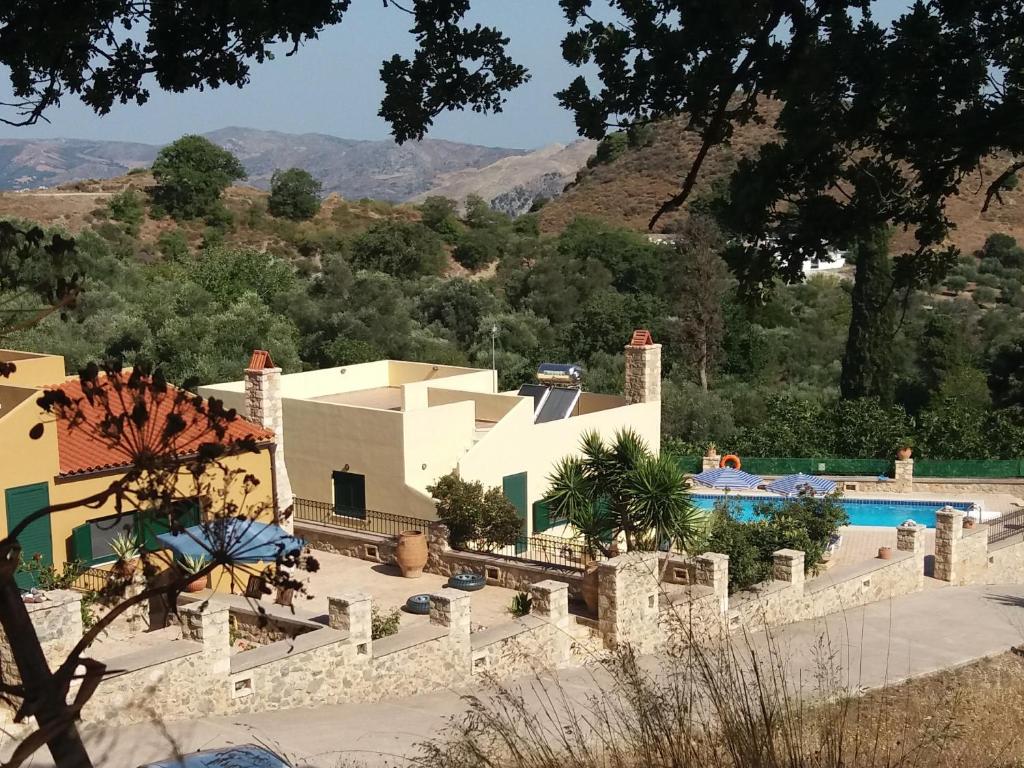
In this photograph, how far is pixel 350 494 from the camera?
866 inches

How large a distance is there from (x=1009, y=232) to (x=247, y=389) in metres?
62.8

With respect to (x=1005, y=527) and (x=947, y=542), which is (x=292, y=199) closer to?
(x=1005, y=527)

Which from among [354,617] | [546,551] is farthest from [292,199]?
[354,617]

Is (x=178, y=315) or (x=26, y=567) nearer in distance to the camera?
(x=26, y=567)

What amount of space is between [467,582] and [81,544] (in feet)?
18.5

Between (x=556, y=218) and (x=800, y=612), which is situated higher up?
(x=556, y=218)

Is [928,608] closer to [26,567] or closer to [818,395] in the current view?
[26,567]

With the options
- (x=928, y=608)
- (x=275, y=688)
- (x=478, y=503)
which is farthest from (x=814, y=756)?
(x=928, y=608)

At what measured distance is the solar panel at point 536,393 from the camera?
2491cm

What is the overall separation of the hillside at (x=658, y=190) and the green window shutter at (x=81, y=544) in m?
59.6

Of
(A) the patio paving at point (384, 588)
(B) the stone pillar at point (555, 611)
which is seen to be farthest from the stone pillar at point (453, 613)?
(A) the patio paving at point (384, 588)

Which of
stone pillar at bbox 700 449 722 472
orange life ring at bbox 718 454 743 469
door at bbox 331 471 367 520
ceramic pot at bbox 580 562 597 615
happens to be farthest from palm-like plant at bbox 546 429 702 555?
stone pillar at bbox 700 449 722 472

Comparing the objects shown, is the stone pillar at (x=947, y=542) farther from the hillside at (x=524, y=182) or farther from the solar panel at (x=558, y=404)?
the hillside at (x=524, y=182)

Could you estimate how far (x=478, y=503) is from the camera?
19.3m
